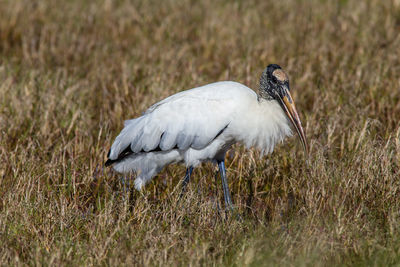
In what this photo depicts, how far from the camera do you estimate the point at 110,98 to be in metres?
6.02

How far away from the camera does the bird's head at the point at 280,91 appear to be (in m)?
3.99

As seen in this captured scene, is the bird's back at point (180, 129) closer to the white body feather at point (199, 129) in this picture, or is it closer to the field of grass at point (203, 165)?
the white body feather at point (199, 129)

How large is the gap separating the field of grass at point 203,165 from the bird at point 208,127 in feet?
0.67

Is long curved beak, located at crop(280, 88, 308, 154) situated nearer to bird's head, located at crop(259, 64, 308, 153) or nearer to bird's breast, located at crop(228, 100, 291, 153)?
bird's head, located at crop(259, 64, 308, 153)

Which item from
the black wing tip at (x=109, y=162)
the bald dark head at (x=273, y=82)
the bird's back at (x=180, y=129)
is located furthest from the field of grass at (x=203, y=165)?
the bald dark head at (x=273, y=82)

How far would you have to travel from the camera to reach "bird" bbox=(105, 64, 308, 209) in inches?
159

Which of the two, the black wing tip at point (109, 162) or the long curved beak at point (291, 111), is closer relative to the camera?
the long curved beak at point (291, 111)

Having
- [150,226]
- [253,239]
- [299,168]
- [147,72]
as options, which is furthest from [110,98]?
[253,239]

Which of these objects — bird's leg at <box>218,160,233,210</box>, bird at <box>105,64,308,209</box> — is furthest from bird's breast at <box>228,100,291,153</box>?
bird's leg at <box>218,160,233,210</box>

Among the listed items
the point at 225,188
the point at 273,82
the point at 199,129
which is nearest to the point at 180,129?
the point at 199,129

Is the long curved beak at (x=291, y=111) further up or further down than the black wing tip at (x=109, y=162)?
further up

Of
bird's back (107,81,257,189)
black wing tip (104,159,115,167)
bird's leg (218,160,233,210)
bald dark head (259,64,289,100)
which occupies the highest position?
bald dark head (259,64,289,100)

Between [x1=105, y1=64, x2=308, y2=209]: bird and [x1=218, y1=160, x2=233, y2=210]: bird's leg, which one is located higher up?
[x1=105, y1=64, x2=308, y2=209]: bird

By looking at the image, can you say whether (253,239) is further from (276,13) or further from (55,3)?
(55,3)
